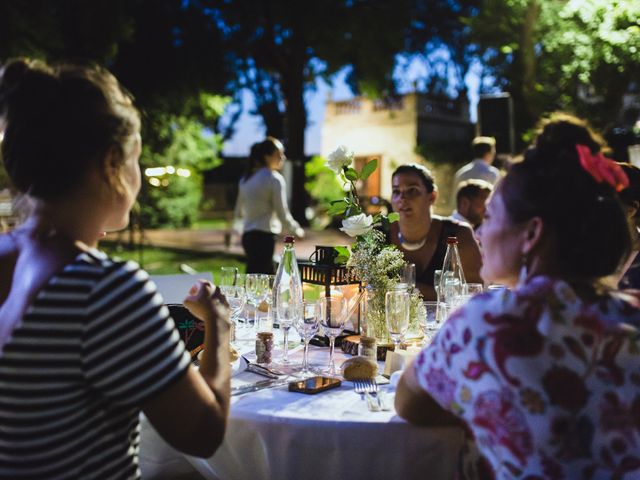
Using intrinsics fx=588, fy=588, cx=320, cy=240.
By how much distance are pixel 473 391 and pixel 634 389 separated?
32cm

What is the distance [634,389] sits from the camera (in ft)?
3.85

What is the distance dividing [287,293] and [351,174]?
1.88 feet

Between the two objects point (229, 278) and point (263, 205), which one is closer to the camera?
point (229, 278)

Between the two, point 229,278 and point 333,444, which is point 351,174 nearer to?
point 229,278

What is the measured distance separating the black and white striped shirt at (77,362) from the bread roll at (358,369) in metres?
0.92

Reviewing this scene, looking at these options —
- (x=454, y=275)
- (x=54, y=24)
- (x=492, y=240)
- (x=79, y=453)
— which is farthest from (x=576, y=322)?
(x=54, y=24)

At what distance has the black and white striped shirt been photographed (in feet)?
3.46

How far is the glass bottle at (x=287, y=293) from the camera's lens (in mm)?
2242

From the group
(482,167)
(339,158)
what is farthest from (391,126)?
(339,158)

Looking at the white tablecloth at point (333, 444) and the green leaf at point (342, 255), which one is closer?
the white tablecloth at point (333, 444)

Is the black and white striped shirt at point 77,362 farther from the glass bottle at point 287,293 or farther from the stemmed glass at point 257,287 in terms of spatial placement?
the stemmed glass at point 257,287

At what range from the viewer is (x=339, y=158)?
2486mm

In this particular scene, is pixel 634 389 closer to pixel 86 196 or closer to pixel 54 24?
pixel 86 196

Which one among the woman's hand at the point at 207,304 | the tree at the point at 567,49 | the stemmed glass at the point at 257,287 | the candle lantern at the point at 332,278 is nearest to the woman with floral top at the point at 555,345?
the woman's hand at the point at 207,304
